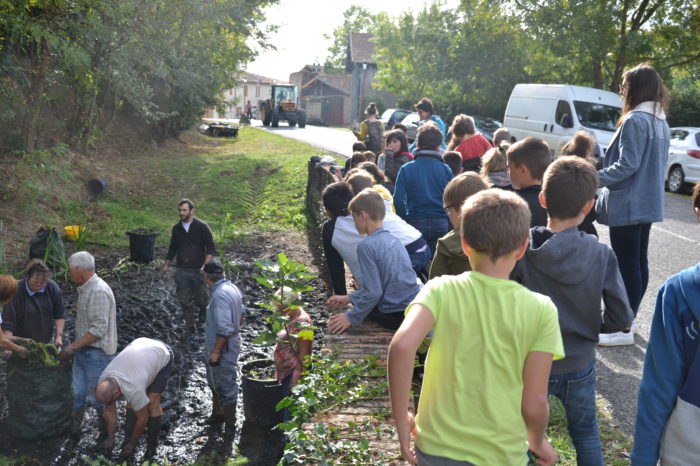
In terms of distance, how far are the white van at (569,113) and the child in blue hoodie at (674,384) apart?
14.6 m

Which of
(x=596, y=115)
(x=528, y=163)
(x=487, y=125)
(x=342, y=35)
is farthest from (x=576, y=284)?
(x=342, y=35)

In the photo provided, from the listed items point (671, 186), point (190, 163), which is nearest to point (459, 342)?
point (671, 186)

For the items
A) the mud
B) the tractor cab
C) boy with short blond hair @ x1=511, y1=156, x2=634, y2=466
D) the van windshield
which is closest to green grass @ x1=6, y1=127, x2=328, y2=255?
the mud

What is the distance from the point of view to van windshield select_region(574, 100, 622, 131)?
16844mm

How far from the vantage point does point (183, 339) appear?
820 centimetres

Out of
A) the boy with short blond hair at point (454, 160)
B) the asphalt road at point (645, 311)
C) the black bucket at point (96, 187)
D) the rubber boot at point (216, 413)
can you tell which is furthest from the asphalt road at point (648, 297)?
the black bucket at point (96, 187)

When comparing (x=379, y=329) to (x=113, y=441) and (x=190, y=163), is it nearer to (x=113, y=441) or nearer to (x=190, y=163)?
(x=113, y=441)

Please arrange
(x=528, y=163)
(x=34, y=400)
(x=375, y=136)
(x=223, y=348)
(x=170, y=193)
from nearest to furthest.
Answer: (x=528, y=163), (x=34, y=400), (x=223, y=348), (x=375, y=136), (x=170, y=193)

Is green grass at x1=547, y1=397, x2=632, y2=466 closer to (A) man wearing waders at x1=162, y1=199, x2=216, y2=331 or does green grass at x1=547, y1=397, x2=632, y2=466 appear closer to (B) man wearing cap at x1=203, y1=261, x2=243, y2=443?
(B) man wearing cap at x1=203, y1=261, x2=243, y2=443

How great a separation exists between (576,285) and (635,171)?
2258 mm

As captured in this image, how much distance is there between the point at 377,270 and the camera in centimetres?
433

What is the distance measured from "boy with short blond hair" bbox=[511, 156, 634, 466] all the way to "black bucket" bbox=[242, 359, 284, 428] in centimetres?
316

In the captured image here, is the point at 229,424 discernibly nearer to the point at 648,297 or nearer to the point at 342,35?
the point at 648,297

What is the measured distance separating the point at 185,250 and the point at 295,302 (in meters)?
3.85
